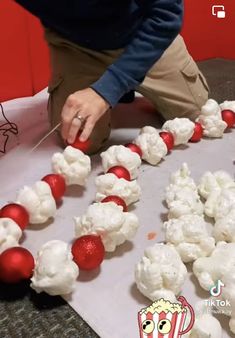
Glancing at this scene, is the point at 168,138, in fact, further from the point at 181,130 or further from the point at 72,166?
the point at 72,166

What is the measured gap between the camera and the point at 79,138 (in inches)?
33.9

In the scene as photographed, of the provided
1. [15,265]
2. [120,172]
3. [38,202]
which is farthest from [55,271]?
[120,172]

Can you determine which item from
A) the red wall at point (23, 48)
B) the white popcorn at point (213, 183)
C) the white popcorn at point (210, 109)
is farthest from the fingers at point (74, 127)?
the red wall at point (23, 48)

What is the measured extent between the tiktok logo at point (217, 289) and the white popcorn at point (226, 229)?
98 millimetres

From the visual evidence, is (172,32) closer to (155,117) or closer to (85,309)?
(155,117)

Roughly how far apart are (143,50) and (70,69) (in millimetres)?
226

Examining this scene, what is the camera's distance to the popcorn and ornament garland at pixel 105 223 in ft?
2.05

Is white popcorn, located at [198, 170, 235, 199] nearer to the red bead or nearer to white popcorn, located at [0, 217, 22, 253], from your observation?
the red bead

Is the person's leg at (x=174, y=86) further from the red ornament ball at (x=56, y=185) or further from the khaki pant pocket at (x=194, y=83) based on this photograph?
the red ornament ball at (x=56, y=185)

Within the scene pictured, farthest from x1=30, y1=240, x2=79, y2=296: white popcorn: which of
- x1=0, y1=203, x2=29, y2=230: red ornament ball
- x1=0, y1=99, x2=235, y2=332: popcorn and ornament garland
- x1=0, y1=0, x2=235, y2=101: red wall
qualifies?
x1=0, y1=0, x2=235, y2=101: red wall

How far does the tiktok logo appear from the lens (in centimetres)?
61

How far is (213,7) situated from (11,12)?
59cm

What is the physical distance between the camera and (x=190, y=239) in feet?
2.23

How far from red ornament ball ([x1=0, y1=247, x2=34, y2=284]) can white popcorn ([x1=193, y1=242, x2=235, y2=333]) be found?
0.20 metres
